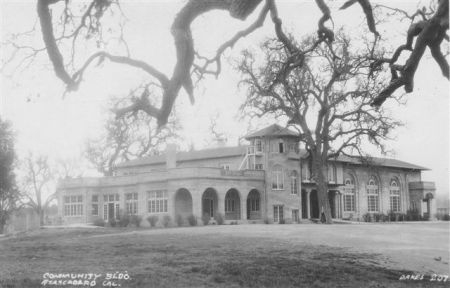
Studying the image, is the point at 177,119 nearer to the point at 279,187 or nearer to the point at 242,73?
the point at 279,187

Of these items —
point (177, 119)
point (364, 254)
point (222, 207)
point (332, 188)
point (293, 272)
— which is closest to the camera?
point (293, 272)

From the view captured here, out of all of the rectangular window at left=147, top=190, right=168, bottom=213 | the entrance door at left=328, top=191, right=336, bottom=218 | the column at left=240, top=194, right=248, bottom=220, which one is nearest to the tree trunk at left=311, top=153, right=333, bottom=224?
the column at left=240, top=194, right=248, bottom=220

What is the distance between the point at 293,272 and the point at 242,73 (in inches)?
1129

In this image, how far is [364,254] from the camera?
15648 mm

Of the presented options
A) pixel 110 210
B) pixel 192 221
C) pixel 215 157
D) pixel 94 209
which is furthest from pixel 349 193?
pixel 94 209

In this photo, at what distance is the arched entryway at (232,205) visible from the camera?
4847 centimetres

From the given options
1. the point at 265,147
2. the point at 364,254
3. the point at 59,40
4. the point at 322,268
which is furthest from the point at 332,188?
the point at 59,40

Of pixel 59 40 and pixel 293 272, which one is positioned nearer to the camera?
pixel 59 40

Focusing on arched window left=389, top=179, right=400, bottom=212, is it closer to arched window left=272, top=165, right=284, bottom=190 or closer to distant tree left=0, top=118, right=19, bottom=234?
arched window left=272, top=165, right=284, bottom=190

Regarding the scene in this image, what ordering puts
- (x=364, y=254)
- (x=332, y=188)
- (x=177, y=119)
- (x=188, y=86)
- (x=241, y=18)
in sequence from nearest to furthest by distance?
(x=241, y=18) < (x=188, y=86) < (x=364, y=254) < (x=332, y=188) < (x=177, y=119)

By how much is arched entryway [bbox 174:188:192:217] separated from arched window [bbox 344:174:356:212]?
17.2 m

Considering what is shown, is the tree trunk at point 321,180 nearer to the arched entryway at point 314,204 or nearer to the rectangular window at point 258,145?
the rectangular window at point 258,145

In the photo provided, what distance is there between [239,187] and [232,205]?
122 inches

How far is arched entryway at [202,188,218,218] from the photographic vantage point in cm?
4731
